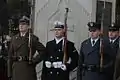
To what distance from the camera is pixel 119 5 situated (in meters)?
12.0

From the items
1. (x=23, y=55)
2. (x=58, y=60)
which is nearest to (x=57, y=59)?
(x=58, y=60)

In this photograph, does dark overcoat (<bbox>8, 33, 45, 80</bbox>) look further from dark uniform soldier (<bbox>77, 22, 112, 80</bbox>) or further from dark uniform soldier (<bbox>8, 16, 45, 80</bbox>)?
dark uniform soldier (<bbox>77, 22, 112, 80</bbox>)

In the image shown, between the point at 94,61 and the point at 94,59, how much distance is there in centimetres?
4

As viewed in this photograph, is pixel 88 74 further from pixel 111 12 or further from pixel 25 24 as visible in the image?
pixel 111 12

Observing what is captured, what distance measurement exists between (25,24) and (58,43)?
698 mm

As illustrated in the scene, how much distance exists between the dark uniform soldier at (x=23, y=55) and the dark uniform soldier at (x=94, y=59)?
794mm

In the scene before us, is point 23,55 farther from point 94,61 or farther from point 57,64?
point 94,61

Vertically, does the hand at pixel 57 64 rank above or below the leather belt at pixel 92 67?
above

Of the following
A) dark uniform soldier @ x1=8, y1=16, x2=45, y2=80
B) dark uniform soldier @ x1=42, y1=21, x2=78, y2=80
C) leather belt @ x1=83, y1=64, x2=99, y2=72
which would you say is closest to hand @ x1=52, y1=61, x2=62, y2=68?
dark uniform soldier @ x1=42, y1=21, x2=78, y2=80

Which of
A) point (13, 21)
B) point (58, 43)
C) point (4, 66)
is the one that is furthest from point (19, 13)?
point (58, 43)

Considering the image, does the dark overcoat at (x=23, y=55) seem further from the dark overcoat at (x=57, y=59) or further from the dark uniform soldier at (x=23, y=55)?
the dark overcoat at (x=57, y=59)

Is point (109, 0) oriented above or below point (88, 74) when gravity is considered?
above

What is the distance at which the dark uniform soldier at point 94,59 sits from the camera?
8945 mm

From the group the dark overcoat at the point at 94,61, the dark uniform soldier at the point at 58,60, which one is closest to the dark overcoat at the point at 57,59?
the dark uniform soldier at the point at 58,60
